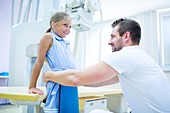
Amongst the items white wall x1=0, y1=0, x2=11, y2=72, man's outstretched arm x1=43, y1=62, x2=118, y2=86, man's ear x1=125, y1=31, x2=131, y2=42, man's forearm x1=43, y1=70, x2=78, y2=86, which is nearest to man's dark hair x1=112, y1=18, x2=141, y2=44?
man's ear x1=125, y1=31, x2=131, y2=42

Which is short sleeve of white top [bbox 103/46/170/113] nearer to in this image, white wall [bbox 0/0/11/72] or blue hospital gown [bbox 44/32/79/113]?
blue hospital gown [bbox 44/32/79/113]

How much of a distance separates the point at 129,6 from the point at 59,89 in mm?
3198

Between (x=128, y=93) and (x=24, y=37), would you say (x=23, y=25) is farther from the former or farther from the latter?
(x=128, y=93)

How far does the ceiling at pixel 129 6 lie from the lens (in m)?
3.58

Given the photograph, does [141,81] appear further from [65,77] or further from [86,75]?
[65,77]

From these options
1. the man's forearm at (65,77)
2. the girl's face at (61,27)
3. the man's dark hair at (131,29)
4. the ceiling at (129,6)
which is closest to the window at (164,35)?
the ceiling at (129,6)

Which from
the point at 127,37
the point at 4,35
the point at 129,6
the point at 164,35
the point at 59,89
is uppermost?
the point at 129,6

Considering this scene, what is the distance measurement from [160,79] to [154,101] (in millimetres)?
136

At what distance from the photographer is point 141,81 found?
1.03m

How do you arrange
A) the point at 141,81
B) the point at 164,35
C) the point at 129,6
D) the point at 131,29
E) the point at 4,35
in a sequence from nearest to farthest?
the point at 141,81 < the point at 131,29 < the point at 4,35 < the point at 129,6 < the point at 164,35

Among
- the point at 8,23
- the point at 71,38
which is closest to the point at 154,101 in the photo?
the point at 71,38

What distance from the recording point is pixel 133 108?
108cm

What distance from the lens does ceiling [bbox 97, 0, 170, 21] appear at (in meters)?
3.58

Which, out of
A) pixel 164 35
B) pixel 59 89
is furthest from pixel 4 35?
pixel 164 35
